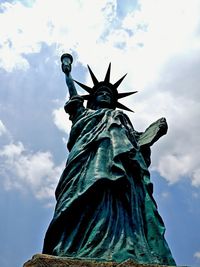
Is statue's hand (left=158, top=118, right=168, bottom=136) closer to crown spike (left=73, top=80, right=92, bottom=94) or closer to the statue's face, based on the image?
the statue's face

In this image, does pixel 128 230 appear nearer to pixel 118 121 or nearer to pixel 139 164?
pixel 139 164

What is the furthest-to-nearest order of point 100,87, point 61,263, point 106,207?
point 100,87
point 106,207
point 61,263

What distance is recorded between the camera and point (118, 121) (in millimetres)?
6949

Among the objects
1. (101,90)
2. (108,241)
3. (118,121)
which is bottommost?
(108,241)

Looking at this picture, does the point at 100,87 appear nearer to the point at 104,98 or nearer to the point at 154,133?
the point at 104,98

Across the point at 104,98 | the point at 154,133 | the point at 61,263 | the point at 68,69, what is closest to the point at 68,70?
the point at 68,69

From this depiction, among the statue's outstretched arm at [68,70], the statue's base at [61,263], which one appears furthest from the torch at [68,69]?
the statue's base at [61,263]

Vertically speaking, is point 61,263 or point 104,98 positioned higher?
point 104,98

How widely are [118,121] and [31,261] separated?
3.46 m

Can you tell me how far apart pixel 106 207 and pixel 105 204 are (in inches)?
1.7

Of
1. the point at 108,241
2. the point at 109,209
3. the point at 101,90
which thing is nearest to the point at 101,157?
the point at 109,209

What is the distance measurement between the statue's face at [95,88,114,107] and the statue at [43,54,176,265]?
3.91 feet

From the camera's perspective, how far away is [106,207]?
5316 mm

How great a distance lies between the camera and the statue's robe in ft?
15.8
